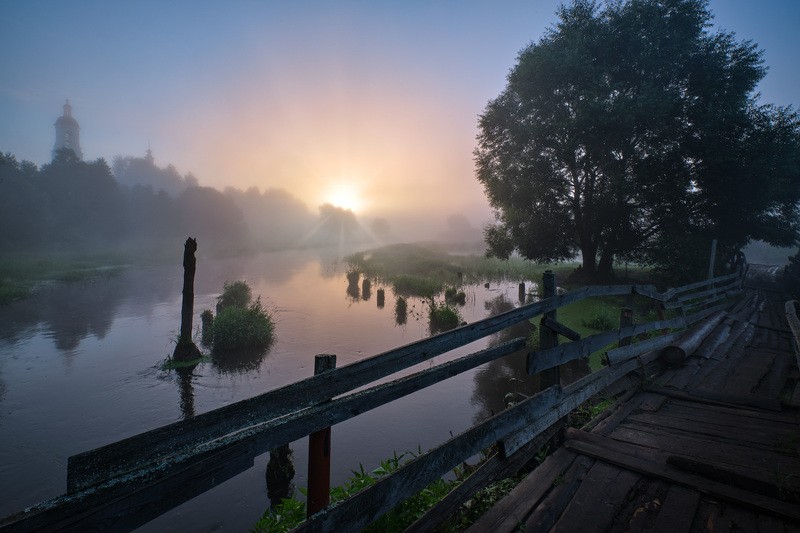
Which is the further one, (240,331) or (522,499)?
(240,331)

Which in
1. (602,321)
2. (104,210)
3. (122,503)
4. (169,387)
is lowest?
(169,387)

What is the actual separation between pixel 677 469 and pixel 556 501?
1.56m

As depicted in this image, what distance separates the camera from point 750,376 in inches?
273

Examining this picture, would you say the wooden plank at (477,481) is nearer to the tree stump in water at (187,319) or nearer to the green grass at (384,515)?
the green grass at (384,515)

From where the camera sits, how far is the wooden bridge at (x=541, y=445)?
1.68m

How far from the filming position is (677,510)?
3.25 m

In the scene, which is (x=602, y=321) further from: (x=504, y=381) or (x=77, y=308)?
(x=77, y=308)

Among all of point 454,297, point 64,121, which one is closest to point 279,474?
point 454,297

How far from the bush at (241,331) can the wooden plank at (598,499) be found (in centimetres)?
1331

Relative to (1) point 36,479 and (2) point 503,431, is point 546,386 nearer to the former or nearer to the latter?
(2) point 503,431

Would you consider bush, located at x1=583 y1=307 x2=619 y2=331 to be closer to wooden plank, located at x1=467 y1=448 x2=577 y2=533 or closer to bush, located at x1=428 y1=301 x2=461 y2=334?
bush, located at x1=428 y1=301 x2=461 y2=334

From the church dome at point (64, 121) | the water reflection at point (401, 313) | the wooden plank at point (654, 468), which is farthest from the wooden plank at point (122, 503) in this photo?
the church dome at point (64, 121)

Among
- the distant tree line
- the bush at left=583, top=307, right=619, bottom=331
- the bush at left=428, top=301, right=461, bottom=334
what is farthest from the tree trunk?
the distant tree line

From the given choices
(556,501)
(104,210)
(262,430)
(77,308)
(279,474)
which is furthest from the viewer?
(104,210)
